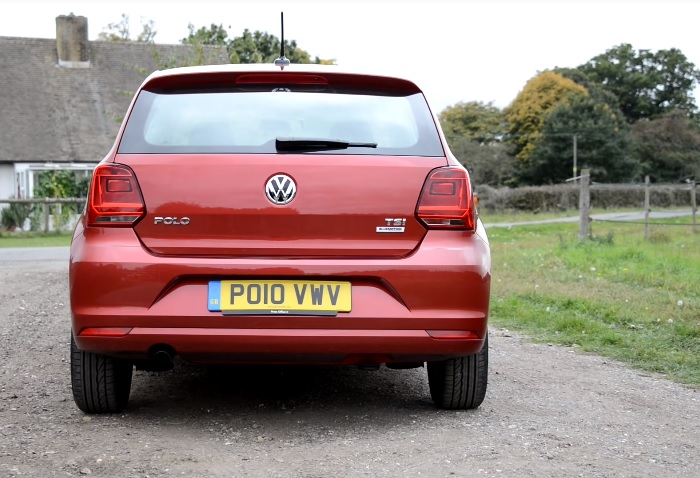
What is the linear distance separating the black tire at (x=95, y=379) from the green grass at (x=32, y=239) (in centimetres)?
1947

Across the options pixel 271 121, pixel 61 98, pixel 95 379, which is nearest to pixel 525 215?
pixel 61 98

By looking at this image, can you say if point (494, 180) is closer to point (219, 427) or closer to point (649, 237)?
point (649, 237)

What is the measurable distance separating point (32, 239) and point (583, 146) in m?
52.9

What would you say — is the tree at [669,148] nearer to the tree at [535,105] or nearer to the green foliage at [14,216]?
the tree at [535,105]

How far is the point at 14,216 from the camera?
2912cm

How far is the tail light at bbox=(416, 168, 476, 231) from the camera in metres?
4.29

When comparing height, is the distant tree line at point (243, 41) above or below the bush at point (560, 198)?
above

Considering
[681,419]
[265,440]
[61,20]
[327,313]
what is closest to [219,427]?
[265,440]

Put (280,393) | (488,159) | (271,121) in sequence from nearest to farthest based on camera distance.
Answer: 1. (271,121)
2. (280,393)
3. (488,159)

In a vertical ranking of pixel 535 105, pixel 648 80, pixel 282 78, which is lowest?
pixel 282 78

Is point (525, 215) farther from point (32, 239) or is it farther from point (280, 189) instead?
point (280, 189)

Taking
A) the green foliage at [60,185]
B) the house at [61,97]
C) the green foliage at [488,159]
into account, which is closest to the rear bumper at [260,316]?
the house at [61,97]

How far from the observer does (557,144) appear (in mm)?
71312

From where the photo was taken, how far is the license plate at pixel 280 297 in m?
4.14
